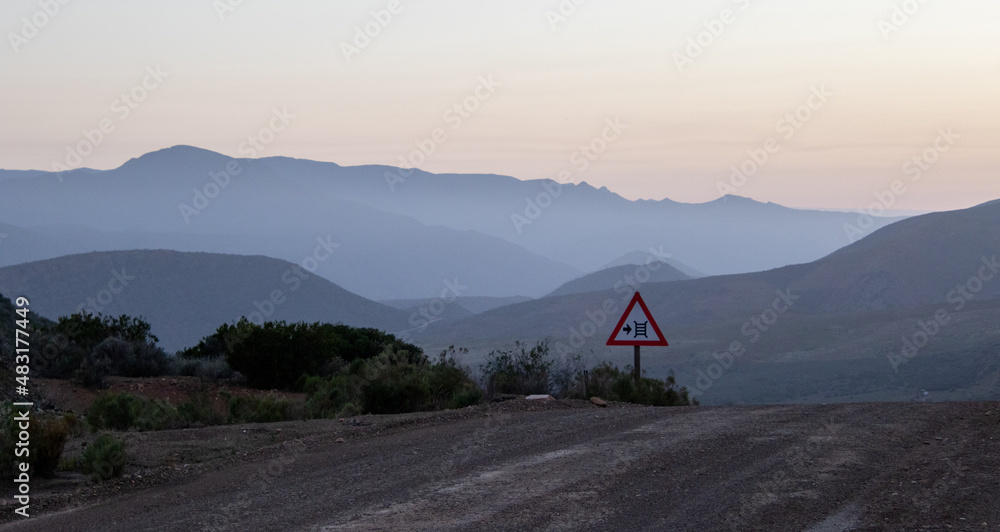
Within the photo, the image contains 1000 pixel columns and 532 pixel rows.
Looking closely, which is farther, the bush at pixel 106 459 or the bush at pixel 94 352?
the bush at pixel 94 352

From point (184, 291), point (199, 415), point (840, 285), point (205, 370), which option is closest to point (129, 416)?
point (199, 415)

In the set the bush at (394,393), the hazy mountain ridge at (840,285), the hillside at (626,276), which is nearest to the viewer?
the bush at (394,393)

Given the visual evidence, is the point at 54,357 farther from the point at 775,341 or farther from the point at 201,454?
the point at 775,341

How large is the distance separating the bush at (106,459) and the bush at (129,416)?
107 inches

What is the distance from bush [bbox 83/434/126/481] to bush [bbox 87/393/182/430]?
2724mm

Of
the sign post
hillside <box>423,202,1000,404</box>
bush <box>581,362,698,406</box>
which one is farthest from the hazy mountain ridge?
the sign post

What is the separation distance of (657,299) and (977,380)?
2424 inches

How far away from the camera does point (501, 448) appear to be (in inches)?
364

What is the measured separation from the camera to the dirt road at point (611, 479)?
6.41 meters

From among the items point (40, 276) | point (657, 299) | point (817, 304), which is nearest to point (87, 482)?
point (817, 304)

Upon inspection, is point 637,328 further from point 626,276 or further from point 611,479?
point 626,276

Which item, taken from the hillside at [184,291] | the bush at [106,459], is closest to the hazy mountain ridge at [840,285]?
the hillside at [184,291]

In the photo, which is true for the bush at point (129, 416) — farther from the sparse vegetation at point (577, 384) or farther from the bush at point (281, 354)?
the bush at point (281, 354)

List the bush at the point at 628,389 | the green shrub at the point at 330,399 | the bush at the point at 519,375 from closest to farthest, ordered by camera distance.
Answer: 1. the green shrub at the point at 330,399
2. the bush at the point at 628,389
3. the bush at the point at 519,375
